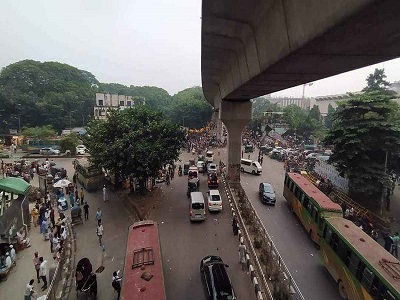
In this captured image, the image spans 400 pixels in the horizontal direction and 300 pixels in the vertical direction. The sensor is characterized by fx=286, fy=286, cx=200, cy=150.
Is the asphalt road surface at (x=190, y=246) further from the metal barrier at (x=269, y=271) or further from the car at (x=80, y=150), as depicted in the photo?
the car at (x=80, y=150)

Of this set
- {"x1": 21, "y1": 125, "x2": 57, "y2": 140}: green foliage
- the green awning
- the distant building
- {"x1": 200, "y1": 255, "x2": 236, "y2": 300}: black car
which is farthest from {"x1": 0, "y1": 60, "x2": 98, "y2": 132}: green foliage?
{"x1": 200, "y1": 255, "x2": 236, "y2": 300}: black car

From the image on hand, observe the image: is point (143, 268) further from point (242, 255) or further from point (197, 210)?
point (197, 210)

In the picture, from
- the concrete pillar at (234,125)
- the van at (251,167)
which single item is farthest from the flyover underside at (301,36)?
the van at (251,167)

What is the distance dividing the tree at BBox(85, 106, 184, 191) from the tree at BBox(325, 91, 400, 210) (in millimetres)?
13196

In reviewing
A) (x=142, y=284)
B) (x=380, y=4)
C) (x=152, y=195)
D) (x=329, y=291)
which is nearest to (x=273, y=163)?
(x=152, y=195)

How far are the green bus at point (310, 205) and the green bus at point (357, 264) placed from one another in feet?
3.68

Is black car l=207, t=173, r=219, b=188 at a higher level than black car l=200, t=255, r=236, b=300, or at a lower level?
higher

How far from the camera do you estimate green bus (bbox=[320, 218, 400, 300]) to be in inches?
343

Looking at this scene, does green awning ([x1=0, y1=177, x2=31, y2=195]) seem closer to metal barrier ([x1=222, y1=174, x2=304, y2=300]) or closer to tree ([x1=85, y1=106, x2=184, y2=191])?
tree ([x1=85, y1=106, x2=184, y2=191])

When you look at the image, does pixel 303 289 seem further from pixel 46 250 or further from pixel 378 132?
pixel 378 132

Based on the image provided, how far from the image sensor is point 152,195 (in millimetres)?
23156

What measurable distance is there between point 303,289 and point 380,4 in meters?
11.4

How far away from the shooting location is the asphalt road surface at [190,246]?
38.3ft

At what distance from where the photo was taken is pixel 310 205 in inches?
633
